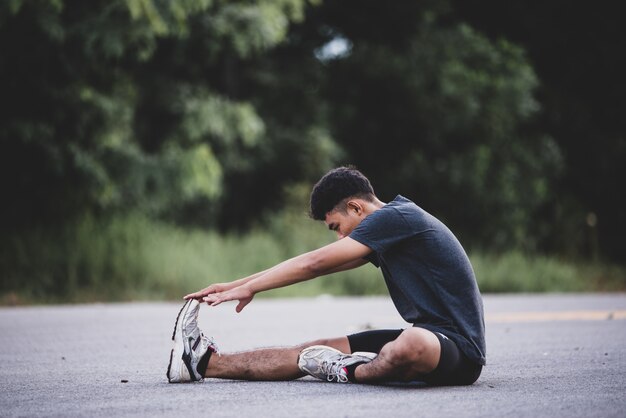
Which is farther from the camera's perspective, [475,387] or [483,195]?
[483,195]

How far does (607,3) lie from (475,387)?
104 feet

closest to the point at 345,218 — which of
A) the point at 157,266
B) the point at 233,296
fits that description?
the point at 233,296

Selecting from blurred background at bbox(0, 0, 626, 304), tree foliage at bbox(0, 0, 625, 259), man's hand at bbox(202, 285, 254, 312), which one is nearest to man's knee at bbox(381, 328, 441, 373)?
man's hand at bbox(202, 285, 254, 312)

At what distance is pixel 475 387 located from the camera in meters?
5.78

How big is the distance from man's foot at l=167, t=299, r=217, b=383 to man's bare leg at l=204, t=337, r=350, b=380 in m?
0.06

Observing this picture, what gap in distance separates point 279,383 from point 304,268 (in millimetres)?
916

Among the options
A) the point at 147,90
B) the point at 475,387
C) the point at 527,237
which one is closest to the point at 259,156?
the point at 147,90

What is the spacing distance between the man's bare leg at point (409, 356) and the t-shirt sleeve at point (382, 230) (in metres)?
0.53

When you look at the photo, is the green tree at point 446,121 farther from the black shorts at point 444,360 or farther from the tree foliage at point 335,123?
the black shorts at point 444,360

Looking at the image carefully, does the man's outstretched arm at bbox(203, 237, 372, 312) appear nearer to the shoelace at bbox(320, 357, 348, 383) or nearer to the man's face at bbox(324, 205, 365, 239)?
the man's face at bbox(324, 205, 365, 239)

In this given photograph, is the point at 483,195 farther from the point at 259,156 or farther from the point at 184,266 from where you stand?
the point at 184,266

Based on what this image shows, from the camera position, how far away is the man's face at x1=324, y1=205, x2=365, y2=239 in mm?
5785

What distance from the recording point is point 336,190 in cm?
576

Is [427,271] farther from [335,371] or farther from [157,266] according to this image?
[157,266]
